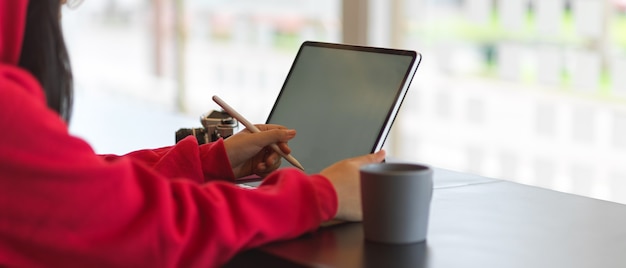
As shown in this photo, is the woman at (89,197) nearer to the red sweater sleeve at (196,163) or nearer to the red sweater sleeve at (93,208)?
the red sweater sleeve at (93,208)

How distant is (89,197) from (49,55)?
0.75 feet

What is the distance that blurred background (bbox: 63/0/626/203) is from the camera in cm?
296

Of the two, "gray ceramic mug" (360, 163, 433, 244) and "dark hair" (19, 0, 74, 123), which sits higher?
"dark hair" (19, 0, 74, 123)

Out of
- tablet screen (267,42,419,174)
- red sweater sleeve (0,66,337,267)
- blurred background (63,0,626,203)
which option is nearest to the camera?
red sweater sleeve (0,66,337,267)

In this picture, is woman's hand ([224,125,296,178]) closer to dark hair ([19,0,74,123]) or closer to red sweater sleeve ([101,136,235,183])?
red sweater sleeve ([101,136,235,183])

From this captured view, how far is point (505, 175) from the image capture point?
10.7 feet

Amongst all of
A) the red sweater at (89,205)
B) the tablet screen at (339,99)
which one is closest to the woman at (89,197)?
the red sweater at (89,205)

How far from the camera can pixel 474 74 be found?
3.32 m

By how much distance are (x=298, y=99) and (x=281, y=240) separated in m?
0.47

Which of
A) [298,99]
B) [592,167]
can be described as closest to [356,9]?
[592,167]

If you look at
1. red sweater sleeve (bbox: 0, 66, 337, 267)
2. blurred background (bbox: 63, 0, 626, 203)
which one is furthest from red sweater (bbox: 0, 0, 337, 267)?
blurred background (bbox: 63, 0, 626, 203)

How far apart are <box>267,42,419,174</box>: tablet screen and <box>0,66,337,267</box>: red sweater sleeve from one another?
13.7 inches

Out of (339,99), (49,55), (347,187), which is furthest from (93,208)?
(339,99)

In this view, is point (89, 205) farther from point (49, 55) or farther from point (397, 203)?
point (397, 203)
